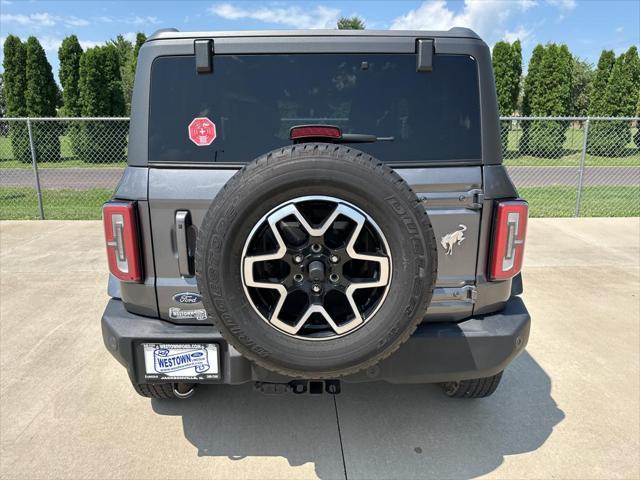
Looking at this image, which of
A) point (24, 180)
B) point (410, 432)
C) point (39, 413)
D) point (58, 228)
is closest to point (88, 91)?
point (24, 180)

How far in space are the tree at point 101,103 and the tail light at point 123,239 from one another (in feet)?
49.3

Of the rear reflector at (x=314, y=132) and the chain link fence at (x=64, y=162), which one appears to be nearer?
the rear reflector at (x=314, y=132)

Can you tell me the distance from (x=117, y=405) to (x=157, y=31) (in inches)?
86.6

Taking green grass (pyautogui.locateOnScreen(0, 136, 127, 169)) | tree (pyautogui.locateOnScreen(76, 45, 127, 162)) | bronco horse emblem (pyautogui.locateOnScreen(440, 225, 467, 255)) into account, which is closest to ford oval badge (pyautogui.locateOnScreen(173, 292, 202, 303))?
bronco horse emblem (pyautogui.locateOnScreen(440, 225, 467, 255))

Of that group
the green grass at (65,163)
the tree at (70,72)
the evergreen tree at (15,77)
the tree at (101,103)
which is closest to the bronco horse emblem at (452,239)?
the green grass at (65,163)

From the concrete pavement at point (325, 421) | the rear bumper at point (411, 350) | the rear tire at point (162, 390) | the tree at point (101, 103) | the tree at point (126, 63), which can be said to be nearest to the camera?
the rear bumper at point (411, 350)

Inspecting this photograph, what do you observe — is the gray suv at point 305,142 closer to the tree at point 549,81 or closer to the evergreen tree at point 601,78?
the tree at point 549,81

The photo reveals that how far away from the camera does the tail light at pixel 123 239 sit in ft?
7.06

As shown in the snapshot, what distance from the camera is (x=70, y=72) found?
57.3 feet

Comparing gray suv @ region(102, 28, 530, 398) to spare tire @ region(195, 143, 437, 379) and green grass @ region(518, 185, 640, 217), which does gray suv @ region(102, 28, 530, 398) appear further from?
green grass @ region(518, 185, 640, 217)

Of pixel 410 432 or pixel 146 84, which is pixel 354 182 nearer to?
pixel 146 84

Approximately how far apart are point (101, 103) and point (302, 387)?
18501 millimetres

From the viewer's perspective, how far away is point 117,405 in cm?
293

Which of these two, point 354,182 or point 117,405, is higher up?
point 354,182
